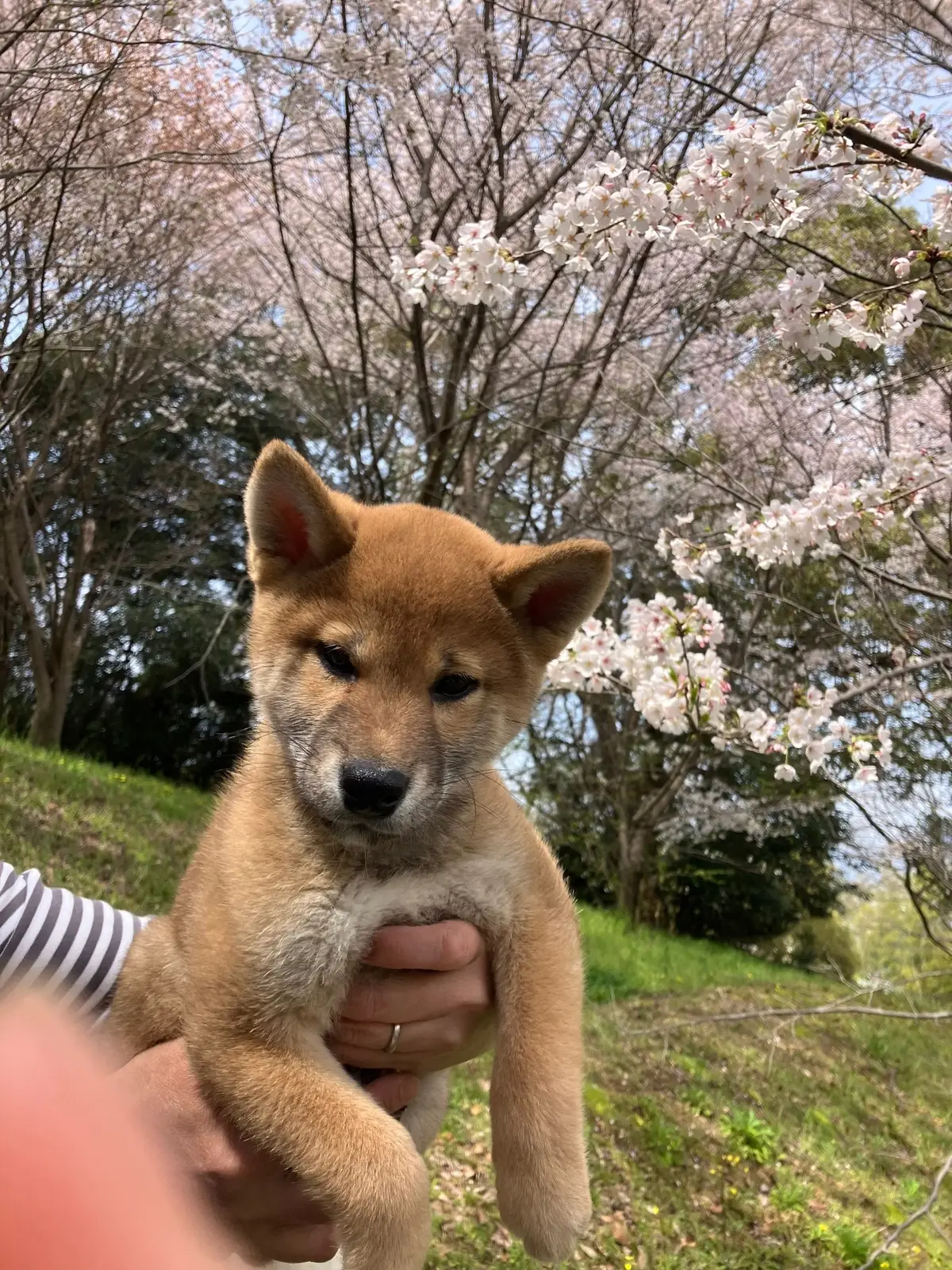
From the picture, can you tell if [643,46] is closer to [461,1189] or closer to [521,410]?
[521,410]

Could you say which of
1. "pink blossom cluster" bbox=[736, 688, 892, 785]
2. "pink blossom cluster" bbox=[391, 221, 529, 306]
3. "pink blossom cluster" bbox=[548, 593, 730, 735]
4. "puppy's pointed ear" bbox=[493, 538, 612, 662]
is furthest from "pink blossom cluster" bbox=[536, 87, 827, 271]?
"pink blossom cluster" bbox=[736, 688, 892, 785]

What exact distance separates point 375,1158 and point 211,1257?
43.0 inches

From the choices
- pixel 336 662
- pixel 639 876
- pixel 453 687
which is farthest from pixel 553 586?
pixel 639 876

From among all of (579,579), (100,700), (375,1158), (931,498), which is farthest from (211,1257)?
(100,700)

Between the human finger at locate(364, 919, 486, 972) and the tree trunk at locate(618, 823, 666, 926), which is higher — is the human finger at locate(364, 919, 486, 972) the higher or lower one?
the higher one

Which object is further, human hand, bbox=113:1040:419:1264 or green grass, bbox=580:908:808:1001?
green grass, bbox=580:908:808:1001

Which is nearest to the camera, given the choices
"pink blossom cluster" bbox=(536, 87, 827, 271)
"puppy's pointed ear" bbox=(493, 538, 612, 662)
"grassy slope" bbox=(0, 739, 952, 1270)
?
"puppy's pointed ear" bbox=(493, 538, 612, 662)

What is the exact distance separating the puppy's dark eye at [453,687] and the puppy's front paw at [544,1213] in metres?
1.02

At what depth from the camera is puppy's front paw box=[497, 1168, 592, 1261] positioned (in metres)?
1.69

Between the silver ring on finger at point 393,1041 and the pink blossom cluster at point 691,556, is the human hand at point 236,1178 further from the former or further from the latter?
the pink blossom cluster at point 691,556

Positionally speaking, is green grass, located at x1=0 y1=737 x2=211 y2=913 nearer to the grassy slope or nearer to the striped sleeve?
the grassy slope

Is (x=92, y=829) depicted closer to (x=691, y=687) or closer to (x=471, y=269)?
(x=691, y=687)

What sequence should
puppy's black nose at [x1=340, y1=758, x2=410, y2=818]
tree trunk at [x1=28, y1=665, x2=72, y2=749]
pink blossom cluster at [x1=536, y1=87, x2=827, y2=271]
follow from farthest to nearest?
tree trunk at [x1=28, y1=665, x2=72, y2=749]
pink blossom cluster at [x1=536, y1=87, x2=827, y2=271]
puppy's black nose at [x1=340, y1=758, x2=410, y2=818]

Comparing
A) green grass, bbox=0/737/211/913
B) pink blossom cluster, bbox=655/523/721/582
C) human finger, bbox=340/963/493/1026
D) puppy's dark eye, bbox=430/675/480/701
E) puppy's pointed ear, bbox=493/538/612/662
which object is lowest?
green grass, bbox=0/737/211/913
